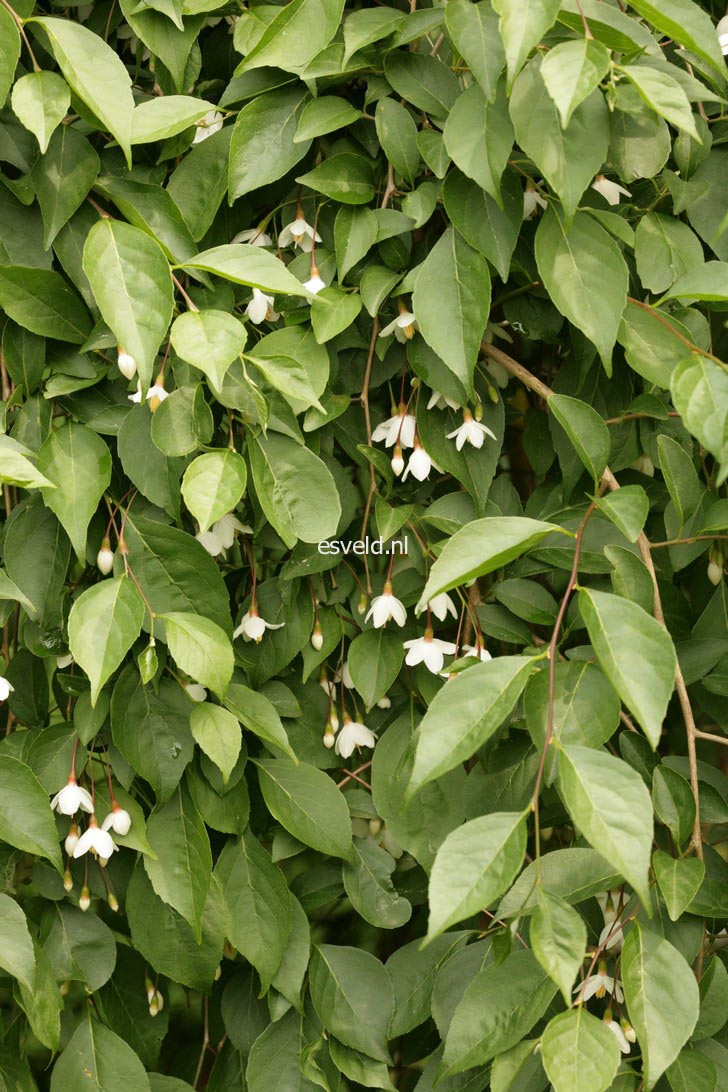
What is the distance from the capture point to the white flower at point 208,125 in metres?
0.98

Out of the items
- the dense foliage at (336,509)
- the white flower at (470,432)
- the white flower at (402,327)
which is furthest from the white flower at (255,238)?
the white flower at (470,432)

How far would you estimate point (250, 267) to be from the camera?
2.70 feet

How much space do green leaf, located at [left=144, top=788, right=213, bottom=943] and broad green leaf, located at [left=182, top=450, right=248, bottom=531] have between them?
0.99 feet

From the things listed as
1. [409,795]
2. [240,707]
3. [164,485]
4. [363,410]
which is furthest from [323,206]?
[409,795]

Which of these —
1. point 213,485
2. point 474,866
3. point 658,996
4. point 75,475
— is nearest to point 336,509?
point 213,485

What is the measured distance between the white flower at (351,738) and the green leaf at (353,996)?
0.61 ft

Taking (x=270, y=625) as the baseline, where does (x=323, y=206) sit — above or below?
above

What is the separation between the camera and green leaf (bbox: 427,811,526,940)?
0.67m

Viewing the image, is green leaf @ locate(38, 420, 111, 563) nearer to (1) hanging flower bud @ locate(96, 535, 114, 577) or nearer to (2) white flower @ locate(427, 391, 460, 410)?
(1) hanging flower bud @ locate(96, 535, 114, 577)

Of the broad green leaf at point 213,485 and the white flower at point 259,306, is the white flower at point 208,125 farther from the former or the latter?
the broad green leaf at point 213,485

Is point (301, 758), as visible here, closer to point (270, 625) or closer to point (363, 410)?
point (270, 625)

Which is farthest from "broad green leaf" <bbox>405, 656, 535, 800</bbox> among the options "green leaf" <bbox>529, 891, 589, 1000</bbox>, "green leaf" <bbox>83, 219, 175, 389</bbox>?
"green leaf" <bbox>83, 219, 175, 389</bbox>

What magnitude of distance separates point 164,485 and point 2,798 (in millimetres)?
291

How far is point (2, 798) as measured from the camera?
90 centimetres
